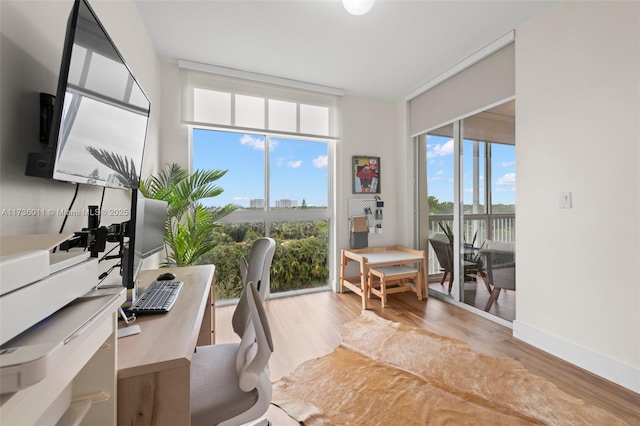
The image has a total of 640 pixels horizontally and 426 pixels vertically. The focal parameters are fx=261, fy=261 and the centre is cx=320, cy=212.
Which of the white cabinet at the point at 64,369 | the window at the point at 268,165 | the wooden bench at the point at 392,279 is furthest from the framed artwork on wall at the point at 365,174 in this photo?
the white cabinet at the point at 64,369

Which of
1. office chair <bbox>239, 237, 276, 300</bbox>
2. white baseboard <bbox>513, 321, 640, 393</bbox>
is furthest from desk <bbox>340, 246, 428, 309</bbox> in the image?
office chair <bbox>239, 237, 276, 300</bbox>

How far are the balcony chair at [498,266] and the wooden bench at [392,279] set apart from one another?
2.27 ft

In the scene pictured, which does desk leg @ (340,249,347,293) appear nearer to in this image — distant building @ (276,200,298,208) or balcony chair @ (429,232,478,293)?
distant building @ (276,200,298,208)

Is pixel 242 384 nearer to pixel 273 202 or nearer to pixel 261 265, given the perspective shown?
pixel 261 265

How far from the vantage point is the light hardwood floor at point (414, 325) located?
1584mm

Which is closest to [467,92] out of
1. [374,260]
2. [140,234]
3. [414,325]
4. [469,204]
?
[469,204]

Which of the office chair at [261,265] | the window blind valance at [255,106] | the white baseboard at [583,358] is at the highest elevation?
the window blind valance at [255,106]

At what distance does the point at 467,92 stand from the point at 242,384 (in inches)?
126

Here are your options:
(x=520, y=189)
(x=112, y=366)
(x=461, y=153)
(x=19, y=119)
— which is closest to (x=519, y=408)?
(x=520, y=189)

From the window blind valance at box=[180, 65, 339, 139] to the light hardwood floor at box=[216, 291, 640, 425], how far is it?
2053 millimetres

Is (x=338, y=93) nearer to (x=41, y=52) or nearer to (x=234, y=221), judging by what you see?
(x=234, y=221)

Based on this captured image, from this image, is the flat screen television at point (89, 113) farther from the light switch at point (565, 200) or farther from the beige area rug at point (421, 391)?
the light switch at point (565, 200)

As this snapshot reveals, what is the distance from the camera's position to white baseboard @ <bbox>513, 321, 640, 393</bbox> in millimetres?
1616

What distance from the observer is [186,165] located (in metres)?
2.83
